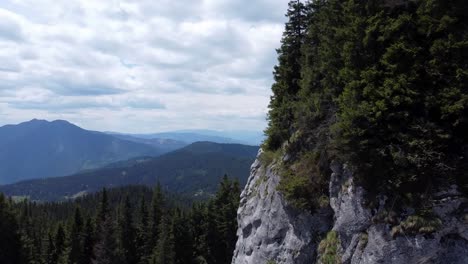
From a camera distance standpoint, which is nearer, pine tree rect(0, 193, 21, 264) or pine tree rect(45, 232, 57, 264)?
pine tree rect(45, 232, 57, 264)

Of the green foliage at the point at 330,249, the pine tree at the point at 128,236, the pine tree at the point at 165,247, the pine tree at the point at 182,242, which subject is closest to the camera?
the green foliage at the point at 330,249

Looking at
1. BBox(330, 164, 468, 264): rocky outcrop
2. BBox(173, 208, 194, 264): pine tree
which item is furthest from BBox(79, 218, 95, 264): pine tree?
BBox(330, 164, 468, 264): rocky outcrop

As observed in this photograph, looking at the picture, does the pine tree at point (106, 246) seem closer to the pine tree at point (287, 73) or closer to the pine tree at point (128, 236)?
the pine tree at point (128, 236)

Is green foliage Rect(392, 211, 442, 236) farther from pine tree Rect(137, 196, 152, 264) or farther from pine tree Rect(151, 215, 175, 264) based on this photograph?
pine tree Rect(137, 196, 152, 264)

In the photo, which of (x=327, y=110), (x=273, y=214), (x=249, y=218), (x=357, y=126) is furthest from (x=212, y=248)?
(x=357, y=126)

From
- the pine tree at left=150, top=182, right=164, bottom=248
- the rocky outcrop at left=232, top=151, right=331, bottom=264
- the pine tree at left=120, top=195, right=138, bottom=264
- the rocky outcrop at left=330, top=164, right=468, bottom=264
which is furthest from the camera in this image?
the pine tree at left=120, top=195, right=138, bottom=264

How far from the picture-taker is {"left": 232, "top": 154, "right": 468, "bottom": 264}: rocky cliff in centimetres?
1641

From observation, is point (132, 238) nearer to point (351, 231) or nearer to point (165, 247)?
point (165, 247)

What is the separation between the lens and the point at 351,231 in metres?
19.2

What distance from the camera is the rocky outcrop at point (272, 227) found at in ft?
73.7

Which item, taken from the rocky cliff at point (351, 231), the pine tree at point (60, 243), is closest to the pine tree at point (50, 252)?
the pine tree at point (60, 243)

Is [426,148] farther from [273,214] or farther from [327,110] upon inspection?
[273,214]

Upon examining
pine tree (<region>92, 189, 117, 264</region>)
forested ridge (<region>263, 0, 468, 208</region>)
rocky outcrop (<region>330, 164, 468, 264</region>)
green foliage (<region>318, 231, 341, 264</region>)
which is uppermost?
forested ridge (<region>263, 0, 468, 208</region>)

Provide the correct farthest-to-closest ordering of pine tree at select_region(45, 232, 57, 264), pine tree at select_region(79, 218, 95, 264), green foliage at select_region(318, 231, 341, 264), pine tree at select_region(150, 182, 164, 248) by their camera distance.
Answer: pine tree at select_region(150, 182, 164, 248) → pine tree at select_region(45, 232, 57, 264) → pine tree at select_region(79, 218, 95, 264) → green foliage at select_region(318, 231, 341, 264)
